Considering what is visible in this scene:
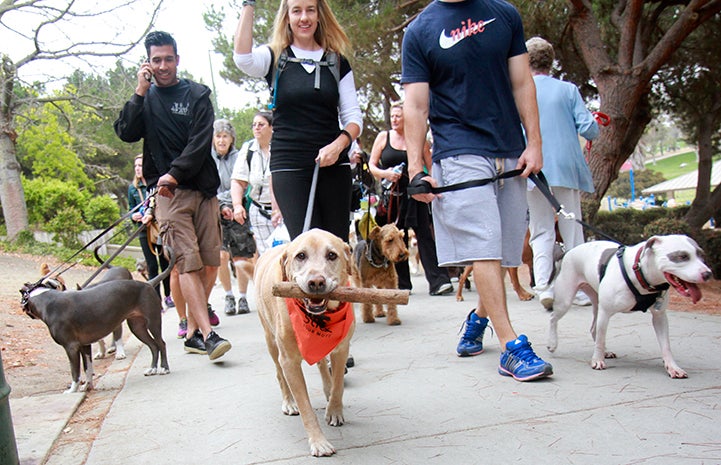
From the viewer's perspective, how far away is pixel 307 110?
4.27 meters

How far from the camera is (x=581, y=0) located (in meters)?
10.7

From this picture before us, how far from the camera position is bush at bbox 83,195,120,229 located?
19.6 m

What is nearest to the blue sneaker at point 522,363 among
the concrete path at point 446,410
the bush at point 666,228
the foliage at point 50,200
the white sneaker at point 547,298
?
the concrete path at point 446,410

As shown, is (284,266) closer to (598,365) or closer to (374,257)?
(598,365)

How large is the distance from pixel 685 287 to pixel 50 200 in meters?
19.6

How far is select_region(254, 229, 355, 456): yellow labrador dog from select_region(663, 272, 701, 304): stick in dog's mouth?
180 cm

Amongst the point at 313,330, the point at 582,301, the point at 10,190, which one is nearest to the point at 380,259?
the point at 582,301

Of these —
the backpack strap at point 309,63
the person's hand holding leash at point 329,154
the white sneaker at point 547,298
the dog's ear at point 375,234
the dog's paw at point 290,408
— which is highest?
the backpack strap at point 309,63

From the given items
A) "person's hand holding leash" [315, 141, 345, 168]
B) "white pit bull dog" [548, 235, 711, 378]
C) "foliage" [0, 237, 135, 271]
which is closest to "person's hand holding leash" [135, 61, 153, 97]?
"person's hand holding leash" [315, 141, 345, 168]

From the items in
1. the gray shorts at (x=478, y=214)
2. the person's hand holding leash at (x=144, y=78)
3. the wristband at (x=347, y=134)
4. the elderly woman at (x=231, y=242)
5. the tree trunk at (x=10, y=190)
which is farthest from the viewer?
the tree trunk at (x=10, y=190)

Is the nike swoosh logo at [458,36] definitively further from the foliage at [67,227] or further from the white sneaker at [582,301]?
the foliage at [67,227]

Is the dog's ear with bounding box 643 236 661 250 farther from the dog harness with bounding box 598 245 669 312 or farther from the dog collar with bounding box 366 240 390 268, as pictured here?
the dog collar with bounding box 366 240 390 268

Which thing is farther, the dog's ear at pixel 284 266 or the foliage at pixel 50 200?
the foliage at pixel 50 200

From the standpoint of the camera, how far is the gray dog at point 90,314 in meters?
4.51
